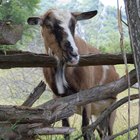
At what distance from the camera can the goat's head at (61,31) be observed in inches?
192

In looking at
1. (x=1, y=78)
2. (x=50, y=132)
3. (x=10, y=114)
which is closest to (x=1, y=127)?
(x=10, y=114)

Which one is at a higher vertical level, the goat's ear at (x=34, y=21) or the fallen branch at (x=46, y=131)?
the goat's ear at (x=34, y=21)

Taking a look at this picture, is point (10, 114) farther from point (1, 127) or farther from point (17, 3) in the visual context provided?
point (17, 3)

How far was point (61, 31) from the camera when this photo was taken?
5.12 m

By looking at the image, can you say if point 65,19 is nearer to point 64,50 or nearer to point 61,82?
point 64,50

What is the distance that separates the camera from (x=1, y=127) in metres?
3.52

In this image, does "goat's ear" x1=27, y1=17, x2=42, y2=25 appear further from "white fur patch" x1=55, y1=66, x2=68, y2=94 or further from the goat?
"white fur patch" x1=55, y1=66, x2=68, y2=94

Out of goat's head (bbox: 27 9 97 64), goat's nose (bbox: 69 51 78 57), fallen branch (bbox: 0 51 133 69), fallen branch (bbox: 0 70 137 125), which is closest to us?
fallen branch (bbox: 0 70 137 125)

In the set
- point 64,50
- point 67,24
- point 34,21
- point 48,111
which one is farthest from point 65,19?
point 48,111

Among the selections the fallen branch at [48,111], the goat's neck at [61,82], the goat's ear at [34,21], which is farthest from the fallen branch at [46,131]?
the goat's ear at [34,21]

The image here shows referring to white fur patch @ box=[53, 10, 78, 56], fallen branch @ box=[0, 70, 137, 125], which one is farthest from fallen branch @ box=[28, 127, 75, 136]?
white fur patch @ box=[53, 10, 78, 56]

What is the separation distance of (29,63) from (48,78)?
1.58 m

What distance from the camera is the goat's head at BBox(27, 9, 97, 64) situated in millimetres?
4879

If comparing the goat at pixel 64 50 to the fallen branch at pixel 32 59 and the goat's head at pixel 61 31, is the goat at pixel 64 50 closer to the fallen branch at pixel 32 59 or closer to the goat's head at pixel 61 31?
the goat's head at pixel 61 31
